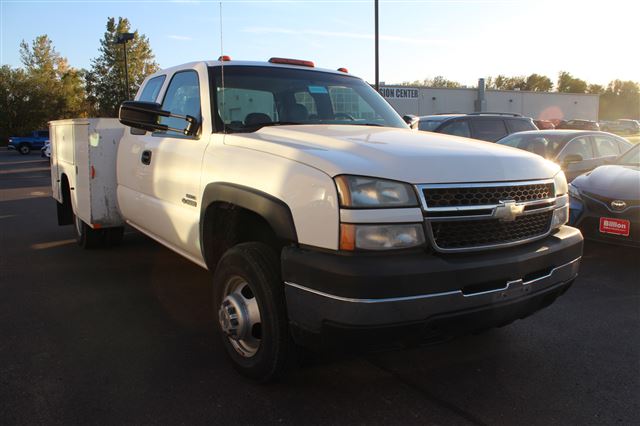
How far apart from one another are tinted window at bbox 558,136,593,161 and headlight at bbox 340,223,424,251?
268 inches

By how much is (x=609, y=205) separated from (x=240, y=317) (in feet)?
14.2

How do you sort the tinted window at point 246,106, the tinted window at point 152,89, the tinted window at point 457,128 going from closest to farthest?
1. the tinted window at point 246,106
2. the tinted window at point 152,89
3. the tinted window at point 457,128

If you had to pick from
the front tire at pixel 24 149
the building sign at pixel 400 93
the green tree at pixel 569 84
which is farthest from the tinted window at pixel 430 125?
the green tree at pixel 569 84

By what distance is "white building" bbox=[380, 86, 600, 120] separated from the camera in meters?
38.8

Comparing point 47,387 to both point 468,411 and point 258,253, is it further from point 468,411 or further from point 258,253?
point 468,411

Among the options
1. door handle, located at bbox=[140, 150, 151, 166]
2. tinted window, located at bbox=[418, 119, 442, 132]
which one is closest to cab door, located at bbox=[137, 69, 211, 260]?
door handle, located at bbox=[140, 150, 151, 166]

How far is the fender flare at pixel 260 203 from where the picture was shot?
Answer: 263cm

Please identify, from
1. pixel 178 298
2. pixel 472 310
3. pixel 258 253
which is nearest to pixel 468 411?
pixel 472 310

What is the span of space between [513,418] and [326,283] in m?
1.26

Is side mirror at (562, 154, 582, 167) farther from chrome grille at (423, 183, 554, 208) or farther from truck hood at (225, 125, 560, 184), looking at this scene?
chrome grille at (423, 183, 554, 208)

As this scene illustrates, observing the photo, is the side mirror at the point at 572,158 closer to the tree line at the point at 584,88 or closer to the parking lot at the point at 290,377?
the parking lot at the point at 290,377

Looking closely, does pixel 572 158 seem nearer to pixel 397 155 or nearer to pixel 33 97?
pixel 397 155

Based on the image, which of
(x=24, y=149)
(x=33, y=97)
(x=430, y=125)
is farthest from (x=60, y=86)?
(x=430, y=125)

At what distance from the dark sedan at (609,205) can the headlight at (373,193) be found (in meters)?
3.88
